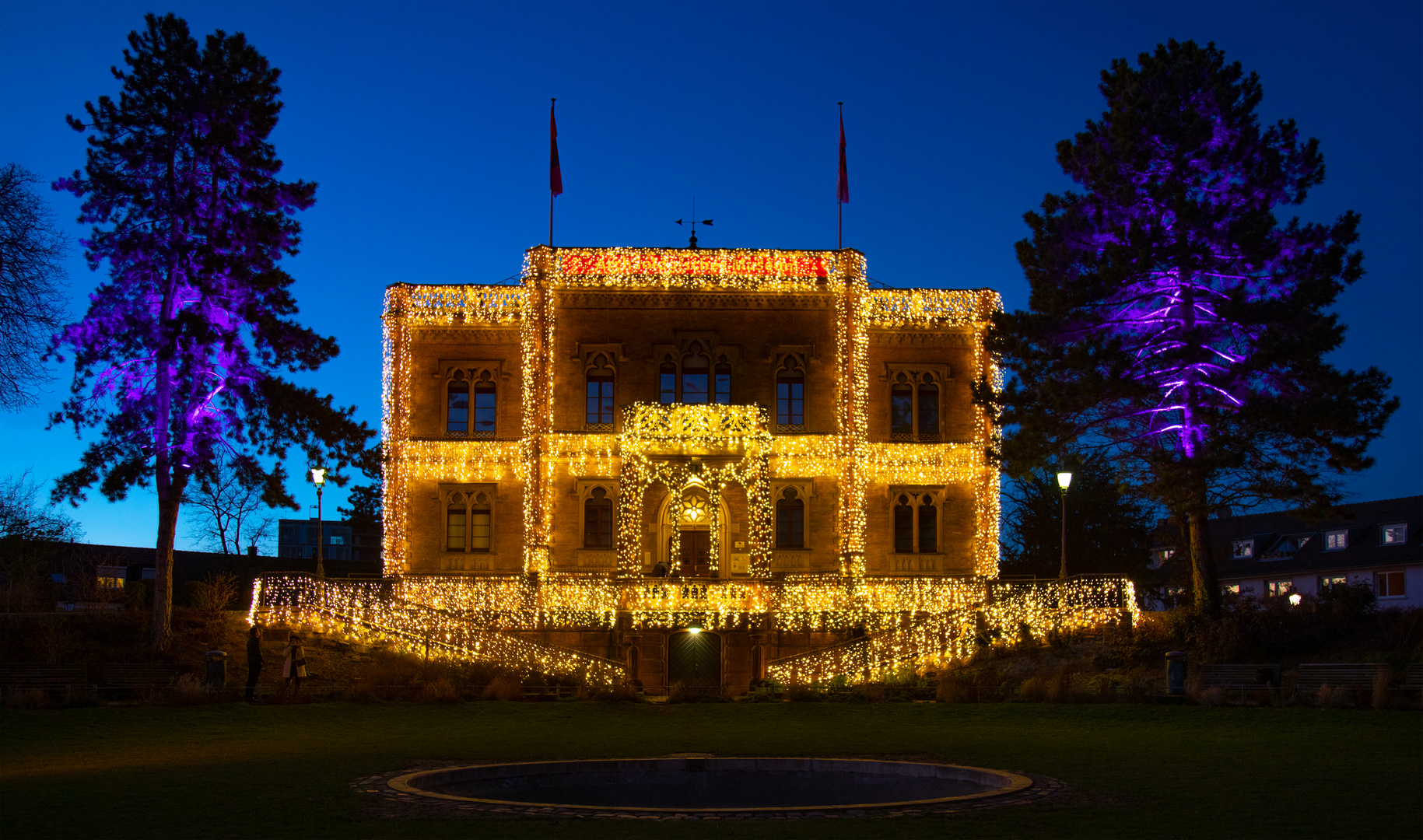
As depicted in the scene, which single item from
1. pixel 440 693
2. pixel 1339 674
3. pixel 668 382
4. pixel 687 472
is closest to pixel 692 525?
pixel 668 382

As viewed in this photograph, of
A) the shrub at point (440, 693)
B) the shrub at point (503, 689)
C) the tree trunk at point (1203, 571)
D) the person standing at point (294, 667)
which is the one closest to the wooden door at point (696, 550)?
the shrub at point (503, 689)

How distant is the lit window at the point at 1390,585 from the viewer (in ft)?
172

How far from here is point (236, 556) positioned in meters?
60.6

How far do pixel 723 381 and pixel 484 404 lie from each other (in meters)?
7.53

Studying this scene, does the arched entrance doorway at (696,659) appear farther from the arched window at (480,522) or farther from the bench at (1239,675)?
the bench at (1239,675)

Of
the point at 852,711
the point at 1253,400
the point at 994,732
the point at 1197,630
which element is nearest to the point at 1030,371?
the point at 1253,400

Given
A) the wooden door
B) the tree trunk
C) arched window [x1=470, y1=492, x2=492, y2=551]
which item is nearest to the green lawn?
the tree trunk

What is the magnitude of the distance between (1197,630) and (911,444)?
13.0m

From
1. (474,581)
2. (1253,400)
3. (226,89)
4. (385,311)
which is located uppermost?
(226,89)

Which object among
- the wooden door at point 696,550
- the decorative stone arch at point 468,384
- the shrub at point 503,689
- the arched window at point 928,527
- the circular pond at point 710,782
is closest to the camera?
the circular pond at point 710,782

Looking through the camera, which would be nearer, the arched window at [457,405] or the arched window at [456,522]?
the arched window at [456,522]

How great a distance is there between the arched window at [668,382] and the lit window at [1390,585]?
32.0 meters

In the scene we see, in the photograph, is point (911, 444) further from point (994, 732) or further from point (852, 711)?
point (994, 732)

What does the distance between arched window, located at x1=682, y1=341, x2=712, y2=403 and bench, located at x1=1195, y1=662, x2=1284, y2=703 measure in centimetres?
1817
